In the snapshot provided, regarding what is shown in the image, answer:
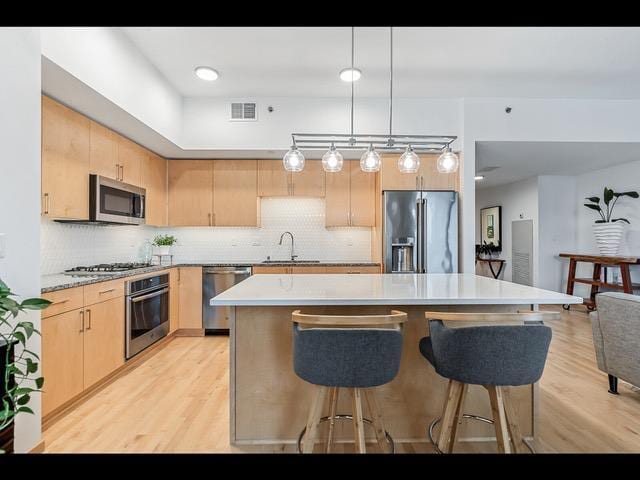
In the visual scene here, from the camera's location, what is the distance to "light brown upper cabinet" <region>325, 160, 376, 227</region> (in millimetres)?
4547

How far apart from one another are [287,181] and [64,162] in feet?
7.77

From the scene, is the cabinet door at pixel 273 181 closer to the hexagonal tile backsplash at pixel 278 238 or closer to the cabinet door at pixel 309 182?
the cabinet door at pixel 309 182

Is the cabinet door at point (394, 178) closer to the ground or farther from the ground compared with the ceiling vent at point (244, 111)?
closer to the ground

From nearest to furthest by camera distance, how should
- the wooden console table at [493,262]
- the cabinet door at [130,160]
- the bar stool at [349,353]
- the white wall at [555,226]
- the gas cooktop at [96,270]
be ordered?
the bar stool at [349,353] < the gas cooktop at [96,270] < the cabinet door at [130,160] < the white wall at [555,226] < the wooden console table at [493,262]

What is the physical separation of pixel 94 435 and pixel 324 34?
310 cm

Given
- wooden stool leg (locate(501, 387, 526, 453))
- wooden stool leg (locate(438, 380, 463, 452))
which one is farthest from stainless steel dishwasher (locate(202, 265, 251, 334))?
wooden stool leg (locate(501, 387, 526, 453))

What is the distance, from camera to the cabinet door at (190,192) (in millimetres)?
4527

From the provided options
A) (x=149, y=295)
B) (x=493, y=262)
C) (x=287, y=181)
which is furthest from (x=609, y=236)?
(x=149, y=295)

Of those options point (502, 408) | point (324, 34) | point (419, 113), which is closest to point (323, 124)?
point (419, 113)

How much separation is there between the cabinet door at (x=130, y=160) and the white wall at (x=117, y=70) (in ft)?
1.31

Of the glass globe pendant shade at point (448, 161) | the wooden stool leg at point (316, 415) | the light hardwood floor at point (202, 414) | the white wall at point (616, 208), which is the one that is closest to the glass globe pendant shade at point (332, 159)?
the glass globe pendant shade at point (448, 161)

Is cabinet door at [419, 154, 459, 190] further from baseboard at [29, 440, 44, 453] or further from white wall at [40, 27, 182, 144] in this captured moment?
baseboard at [29, 440, 44, 453]

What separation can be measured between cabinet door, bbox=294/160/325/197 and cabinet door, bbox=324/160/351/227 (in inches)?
3.5

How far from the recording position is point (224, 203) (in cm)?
454
